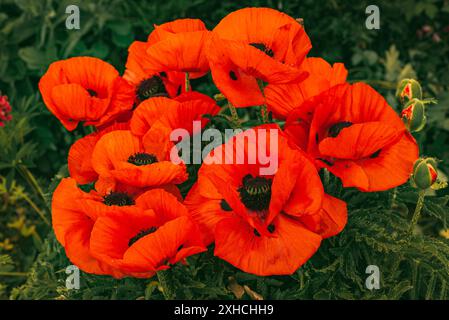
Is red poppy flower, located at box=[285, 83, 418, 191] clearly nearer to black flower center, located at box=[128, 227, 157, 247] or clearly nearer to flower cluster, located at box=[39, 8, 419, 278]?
flower cluster, located at box=[39, 8, 419, 278]

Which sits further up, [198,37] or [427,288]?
[198,37]

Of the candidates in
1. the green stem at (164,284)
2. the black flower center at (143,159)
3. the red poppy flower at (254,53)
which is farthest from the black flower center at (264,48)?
the green stem at (164,284)

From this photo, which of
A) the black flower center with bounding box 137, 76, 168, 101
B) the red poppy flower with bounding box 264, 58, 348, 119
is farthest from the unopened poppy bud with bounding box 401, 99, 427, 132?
the black flower center with bounding box 137, 76, 168, 101

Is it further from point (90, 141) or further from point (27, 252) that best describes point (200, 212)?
point (27, 252)

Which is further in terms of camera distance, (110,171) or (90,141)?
(90,141)

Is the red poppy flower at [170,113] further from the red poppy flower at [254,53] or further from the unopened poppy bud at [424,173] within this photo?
the unopened poppy bud at [424,173]

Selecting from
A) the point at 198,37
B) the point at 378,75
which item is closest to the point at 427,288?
the point at 198,37
